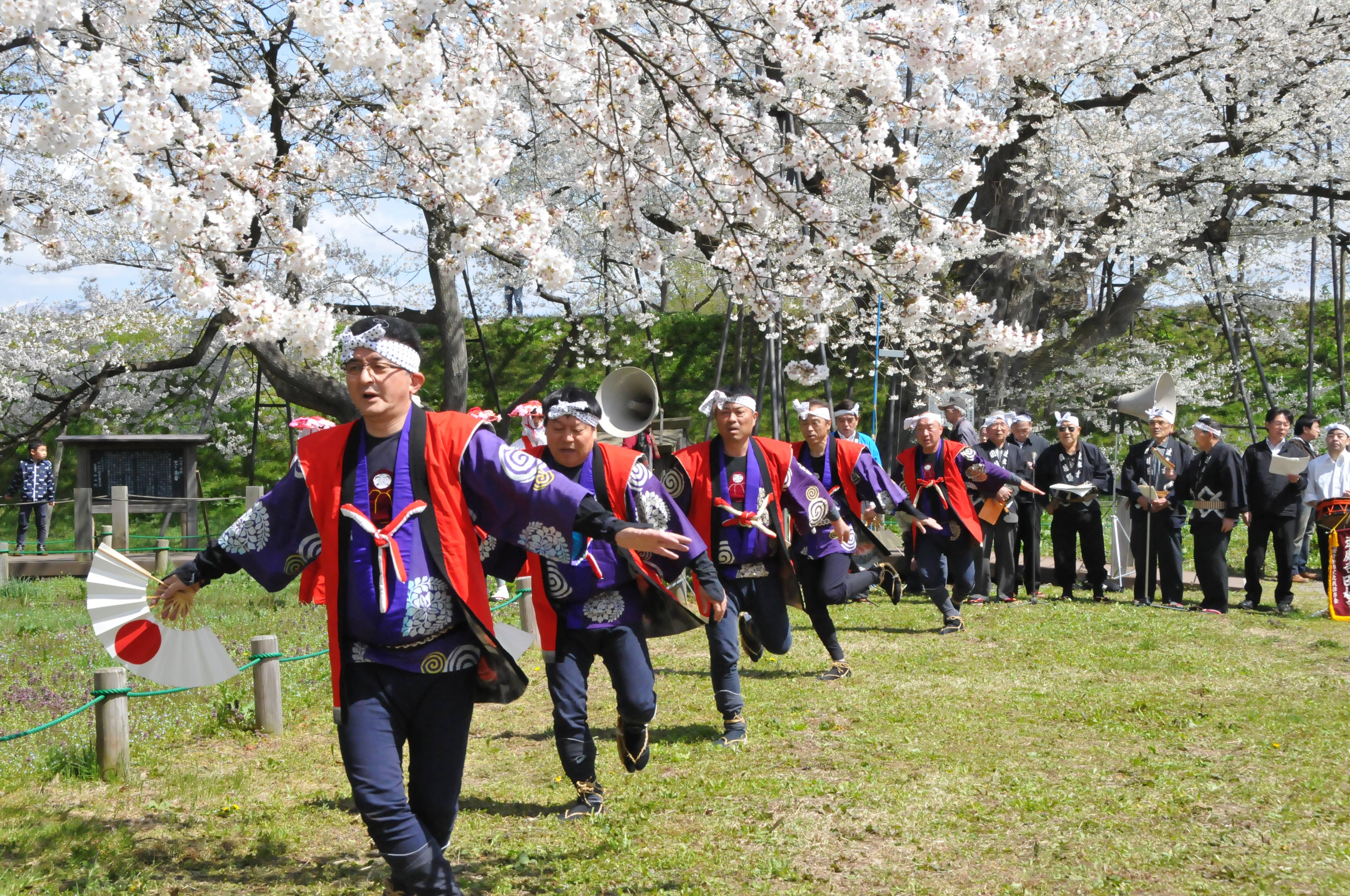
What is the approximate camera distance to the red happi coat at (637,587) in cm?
482

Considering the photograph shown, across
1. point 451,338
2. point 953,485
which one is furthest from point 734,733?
point 451,338

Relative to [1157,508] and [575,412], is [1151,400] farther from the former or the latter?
[575,412]

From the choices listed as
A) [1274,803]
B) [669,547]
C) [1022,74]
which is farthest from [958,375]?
[669,547]

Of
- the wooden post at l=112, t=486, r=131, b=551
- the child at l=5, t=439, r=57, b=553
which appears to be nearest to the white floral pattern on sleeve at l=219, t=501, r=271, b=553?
the wooden post at l=112, t=486, r=131, b=551

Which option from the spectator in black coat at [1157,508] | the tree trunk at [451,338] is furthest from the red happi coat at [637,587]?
the tree trunk at [451,338]

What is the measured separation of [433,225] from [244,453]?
1320 cm

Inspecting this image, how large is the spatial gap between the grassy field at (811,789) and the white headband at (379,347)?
1891mm

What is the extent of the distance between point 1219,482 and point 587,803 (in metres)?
7.78

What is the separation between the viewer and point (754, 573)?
6.26 meters

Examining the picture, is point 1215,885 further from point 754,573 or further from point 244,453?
point 244,453

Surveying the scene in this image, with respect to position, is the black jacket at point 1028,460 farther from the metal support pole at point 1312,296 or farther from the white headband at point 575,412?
the white headband at point 575,412

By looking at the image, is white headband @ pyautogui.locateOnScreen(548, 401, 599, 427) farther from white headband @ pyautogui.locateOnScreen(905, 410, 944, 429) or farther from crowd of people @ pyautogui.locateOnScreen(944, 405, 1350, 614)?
crowd of people @ pyautogui.locateOnScreen(944, 405, 1350, 614)

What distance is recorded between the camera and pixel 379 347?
337 cm

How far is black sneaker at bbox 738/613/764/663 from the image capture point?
6469 millimetres
